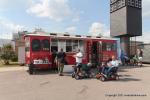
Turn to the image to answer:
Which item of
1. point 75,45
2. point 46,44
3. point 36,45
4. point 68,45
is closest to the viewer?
point 36,45

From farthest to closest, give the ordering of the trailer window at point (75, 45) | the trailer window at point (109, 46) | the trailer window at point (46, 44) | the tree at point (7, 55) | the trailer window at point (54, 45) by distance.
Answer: the tree at point (7, 55)
the trailer window at point (109, 46)
the trailer window at point (75, 45)
the trailer window at point (54, 45)
the trailer window at point (46, 44)

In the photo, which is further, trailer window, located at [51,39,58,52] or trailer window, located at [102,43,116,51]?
trailer window, located at [102,43,116,51]

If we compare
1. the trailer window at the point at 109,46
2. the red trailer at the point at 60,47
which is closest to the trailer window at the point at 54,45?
the red trailer at the point at 60,47

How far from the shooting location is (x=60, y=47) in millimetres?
17562

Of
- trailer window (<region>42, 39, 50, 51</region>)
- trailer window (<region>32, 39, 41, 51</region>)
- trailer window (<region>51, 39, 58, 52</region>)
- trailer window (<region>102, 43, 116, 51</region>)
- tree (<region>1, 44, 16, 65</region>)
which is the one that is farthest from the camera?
tree (<region>1, 44, 16, 65</region>)

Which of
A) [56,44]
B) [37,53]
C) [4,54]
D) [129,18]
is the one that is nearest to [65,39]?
[56,44]

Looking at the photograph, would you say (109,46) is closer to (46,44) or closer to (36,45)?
(46,44)

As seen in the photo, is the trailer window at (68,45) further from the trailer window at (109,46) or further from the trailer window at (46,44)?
the trailer window at (109,46)

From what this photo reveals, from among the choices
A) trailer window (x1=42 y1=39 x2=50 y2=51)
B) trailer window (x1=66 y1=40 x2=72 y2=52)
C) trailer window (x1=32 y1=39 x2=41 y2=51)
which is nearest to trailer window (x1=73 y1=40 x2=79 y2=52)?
trailer window (x1=66 y1=40 x2=72 y2=52)

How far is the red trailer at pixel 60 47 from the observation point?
1661 cm

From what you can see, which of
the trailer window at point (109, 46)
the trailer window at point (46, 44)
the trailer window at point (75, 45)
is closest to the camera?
the trailer window at point (46, 44)

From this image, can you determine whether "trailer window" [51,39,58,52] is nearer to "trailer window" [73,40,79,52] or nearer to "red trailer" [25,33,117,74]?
"red trailer" [25,33,117,74]

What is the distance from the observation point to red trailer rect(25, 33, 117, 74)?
54.5 feet

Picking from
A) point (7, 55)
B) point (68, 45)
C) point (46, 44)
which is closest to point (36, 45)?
point (46, 44)
